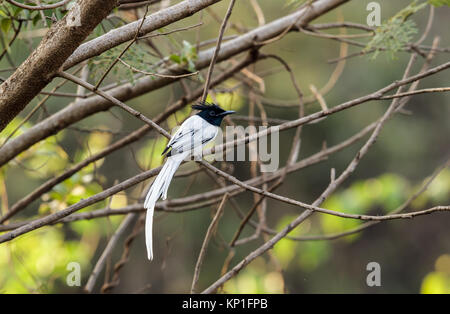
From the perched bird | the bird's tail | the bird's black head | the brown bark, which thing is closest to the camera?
the brown bark

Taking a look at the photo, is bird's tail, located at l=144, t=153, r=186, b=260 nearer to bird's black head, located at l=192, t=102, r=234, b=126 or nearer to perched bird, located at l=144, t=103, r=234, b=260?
perched bird, located at l=144, t=103, r=234, b=260

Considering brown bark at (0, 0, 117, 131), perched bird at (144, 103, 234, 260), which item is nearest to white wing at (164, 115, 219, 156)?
perched bird at (144, 103, 234, 260)

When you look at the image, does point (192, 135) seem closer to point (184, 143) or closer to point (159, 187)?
point (184, 143)

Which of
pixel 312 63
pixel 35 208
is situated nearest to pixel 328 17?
pixel 312 63

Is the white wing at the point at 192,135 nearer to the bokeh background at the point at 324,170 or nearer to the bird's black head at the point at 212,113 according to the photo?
the bird's black head at the point at 212,113

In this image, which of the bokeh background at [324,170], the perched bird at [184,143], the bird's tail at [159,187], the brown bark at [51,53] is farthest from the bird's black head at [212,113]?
the bokeh background at [324,170]

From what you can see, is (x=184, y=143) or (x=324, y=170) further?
(x=324, y=170)

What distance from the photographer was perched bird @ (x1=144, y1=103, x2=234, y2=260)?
1659mm

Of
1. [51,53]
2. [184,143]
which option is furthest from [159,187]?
[51,53]

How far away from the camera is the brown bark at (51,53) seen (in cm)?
134

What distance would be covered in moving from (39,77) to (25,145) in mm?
839

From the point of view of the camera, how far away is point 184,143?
76.7 inches

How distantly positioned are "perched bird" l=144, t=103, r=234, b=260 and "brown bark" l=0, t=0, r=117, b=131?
42 cm

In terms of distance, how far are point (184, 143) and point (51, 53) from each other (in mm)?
667
